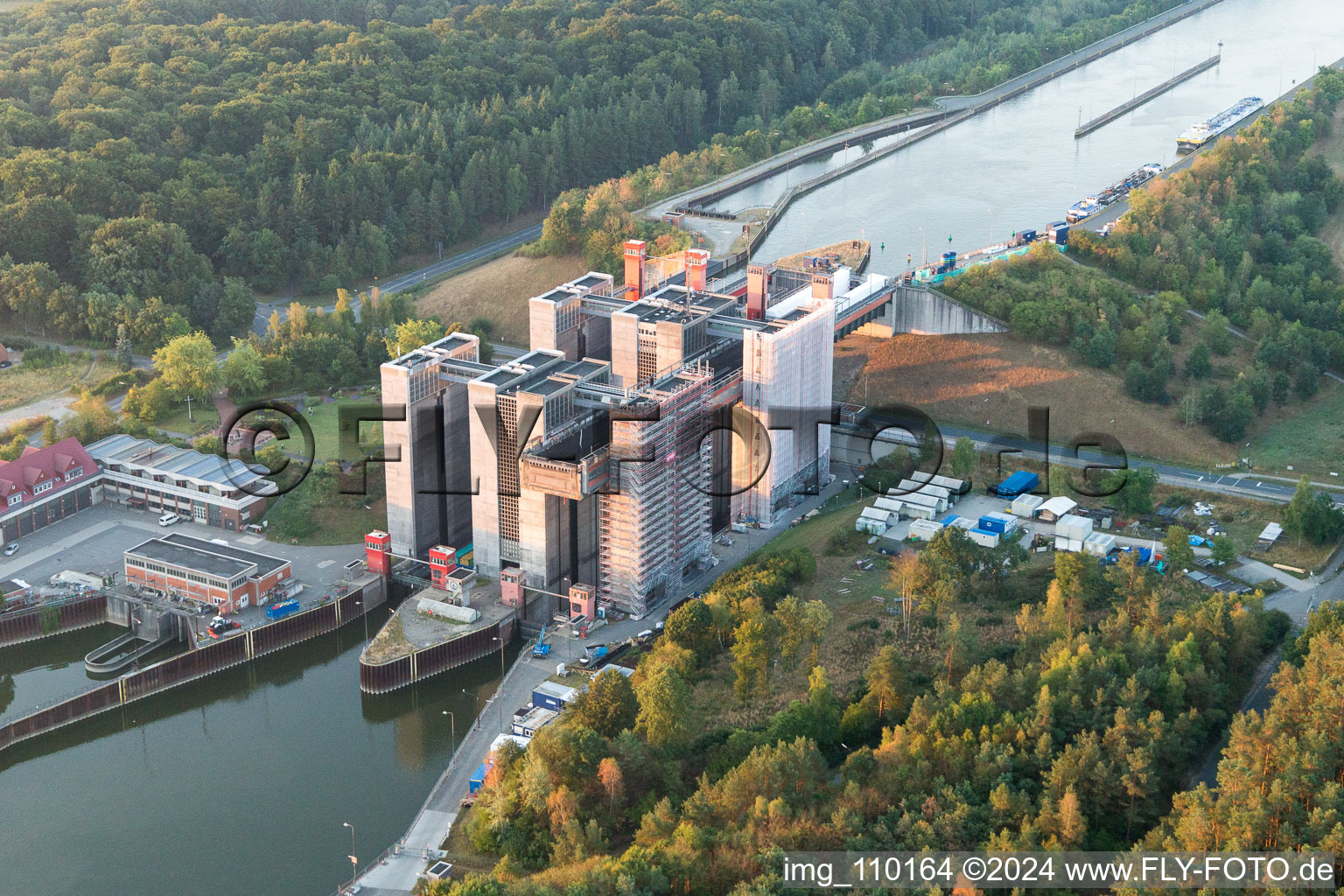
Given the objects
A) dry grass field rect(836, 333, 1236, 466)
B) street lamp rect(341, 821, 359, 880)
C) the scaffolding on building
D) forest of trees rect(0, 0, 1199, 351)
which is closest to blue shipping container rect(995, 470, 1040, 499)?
dry grass field rect(836, 333, 1236, 466)

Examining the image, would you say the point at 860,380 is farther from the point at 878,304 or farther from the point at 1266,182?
the point at 1266,182

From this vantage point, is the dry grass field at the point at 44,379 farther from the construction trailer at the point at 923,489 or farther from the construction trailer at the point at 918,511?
the construction trailer at the point at 918,511

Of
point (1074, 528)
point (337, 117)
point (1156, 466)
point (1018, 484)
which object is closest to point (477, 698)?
point (1074, 528)

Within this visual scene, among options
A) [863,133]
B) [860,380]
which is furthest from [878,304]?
[863,133]

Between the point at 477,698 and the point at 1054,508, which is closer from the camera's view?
the point at 477,698

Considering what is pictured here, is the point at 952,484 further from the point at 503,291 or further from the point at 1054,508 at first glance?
the point at 503,291
